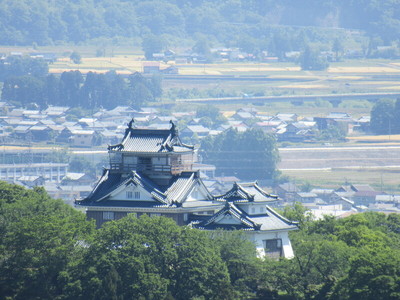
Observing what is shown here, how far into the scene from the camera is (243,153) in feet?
385

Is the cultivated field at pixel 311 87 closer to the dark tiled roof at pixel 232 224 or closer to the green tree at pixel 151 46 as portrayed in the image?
the green tree at pixel 151 46

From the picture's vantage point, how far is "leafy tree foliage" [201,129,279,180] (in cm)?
11431

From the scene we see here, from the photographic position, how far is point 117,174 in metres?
47.7

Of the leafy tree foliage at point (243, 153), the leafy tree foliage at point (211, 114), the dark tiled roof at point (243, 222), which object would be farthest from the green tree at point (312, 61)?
the dark tiled roof at point (243, 222)

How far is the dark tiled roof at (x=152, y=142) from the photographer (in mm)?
47312

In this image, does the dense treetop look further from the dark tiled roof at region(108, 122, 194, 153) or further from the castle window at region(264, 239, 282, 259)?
the dark tiled roof at region(108, 122, 194, 153)

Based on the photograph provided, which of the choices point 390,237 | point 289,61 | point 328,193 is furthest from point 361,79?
point 390,237

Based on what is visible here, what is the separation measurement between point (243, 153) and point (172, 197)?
71.5m

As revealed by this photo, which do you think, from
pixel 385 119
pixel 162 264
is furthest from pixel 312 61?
pixel 162 264

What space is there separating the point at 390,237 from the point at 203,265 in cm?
962

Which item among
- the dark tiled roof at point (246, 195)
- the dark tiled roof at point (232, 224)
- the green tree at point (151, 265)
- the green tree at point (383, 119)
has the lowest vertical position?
the green tree at point (151, 265)

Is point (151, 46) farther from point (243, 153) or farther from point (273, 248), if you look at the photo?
point (273, 248)

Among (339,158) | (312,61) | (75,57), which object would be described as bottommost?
(339,158)

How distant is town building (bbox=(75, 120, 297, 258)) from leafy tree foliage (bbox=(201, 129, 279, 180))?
65428 millimetres
